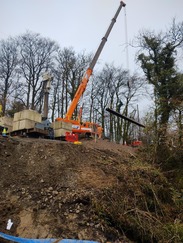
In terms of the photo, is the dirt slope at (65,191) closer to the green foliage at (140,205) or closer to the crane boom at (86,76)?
the green foliage at (140,205)

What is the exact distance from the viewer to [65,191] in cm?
623

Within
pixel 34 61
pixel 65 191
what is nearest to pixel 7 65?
pixel 34 61

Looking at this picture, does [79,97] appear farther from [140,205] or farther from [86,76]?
[140,205]

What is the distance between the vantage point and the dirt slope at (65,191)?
17.2ft

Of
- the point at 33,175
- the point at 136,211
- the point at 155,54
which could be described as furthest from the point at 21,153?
the point at 155,54

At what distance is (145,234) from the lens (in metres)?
5.11

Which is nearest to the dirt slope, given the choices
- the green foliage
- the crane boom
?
the green foliage

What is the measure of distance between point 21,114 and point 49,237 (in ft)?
28.7

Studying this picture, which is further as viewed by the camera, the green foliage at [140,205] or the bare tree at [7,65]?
the bare tree at [7,65]

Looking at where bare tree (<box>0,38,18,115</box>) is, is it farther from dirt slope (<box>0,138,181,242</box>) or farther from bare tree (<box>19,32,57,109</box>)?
dirt slope (<box>0,138,181,242</box>)

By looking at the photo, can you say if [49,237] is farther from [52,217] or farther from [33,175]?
[33,175]

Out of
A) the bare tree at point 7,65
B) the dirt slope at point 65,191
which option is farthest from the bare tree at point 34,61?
the dirt slope at point 65,191

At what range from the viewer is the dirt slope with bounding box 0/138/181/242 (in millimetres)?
5238

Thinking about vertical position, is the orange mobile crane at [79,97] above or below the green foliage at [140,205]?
above
